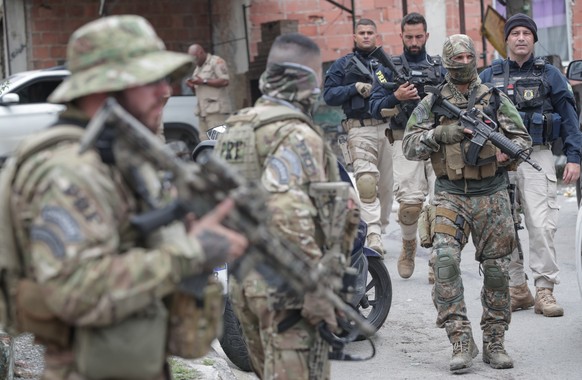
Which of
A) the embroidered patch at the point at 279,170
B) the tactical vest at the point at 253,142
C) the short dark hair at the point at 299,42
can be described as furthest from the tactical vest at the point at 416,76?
the embroidered patch at the point at 279,170

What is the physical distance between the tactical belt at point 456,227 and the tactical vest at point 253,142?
223 centimetres

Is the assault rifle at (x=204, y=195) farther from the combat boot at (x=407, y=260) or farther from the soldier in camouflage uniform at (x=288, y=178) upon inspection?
the combat boot at (x=407, y=260)

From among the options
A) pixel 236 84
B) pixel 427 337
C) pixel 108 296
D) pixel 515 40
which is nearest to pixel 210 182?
pixel 108 296

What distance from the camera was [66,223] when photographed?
2992mm

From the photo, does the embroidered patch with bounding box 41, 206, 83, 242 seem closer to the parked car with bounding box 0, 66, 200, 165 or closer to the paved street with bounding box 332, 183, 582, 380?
the paved street with bounding box 332, 183, 582, 380

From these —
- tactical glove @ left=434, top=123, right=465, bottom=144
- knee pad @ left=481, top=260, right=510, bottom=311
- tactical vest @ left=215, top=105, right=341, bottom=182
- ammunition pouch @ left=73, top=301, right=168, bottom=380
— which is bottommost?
knee pad @ left=481, top=260, right=510, bottom=311

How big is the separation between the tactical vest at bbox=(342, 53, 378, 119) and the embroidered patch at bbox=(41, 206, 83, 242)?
22.8 feet

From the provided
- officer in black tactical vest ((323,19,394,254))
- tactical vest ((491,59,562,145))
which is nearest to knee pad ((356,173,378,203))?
officer in black tactical vest ((323,19,394,254))

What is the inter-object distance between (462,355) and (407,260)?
9.28 feet

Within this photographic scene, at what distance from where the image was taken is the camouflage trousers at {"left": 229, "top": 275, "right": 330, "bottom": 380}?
14.5 feet

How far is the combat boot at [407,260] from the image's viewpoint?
9406 millimetres

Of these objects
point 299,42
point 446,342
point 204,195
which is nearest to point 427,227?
point 446,342

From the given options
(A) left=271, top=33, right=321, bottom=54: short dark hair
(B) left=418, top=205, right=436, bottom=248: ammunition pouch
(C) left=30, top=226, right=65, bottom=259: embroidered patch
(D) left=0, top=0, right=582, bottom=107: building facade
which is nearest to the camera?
(C) left=30, top=226, right=65, bottom=259: embroidered patch

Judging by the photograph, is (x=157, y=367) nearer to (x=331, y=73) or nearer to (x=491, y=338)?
(x=491, y=338)
